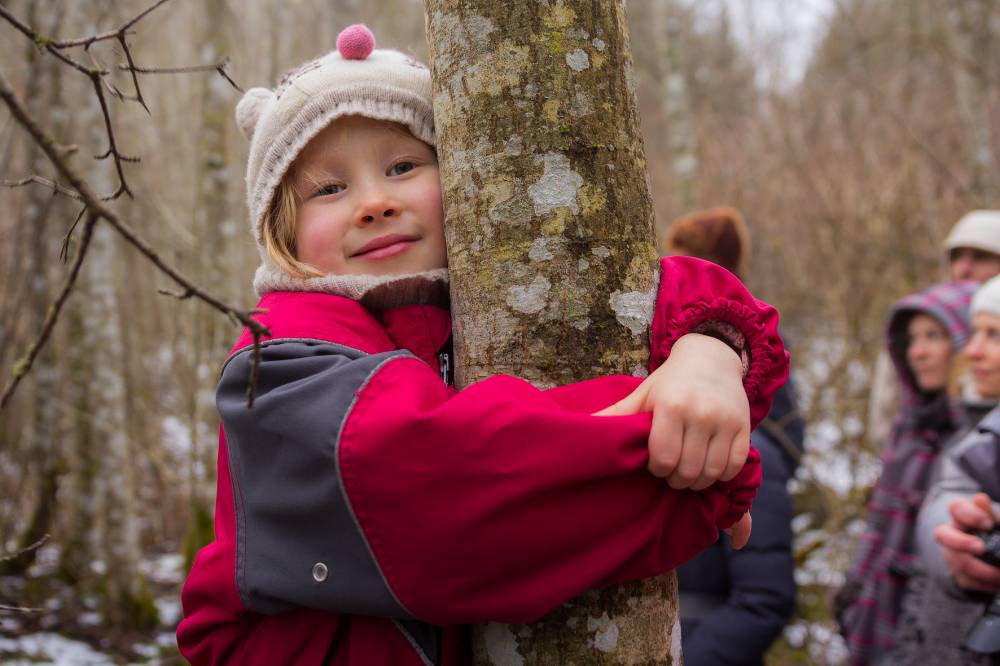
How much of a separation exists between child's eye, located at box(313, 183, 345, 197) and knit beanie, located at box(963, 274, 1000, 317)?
2.48 meters

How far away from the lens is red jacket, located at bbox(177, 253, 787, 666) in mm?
1031

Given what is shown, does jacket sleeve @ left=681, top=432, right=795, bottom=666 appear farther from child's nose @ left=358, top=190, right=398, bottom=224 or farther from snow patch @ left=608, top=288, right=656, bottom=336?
child's nose @ left=358, top=190, right=398, bottom=224

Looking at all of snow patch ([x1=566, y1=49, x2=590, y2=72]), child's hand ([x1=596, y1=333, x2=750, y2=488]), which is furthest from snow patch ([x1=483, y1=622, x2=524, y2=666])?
snow patch ([x1=566, y1=49, x2=590, y2=72])

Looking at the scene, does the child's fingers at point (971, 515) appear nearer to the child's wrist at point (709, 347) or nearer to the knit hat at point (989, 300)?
the knit hat at point (989, 300)

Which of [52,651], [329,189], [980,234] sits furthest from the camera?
[52,651]

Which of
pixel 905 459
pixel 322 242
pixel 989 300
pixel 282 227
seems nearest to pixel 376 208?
pixel 322 242

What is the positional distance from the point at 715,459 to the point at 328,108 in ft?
2.85

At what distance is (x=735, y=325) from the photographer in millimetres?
1234

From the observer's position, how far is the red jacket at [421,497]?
40.6 inches

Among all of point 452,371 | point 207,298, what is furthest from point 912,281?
point 207,298

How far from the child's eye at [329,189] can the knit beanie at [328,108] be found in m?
0.07

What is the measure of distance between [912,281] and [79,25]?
21.7 feet

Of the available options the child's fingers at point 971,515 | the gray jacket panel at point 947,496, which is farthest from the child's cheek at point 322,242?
the gray jacket panel at point 947,496

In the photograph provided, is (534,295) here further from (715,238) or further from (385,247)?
(715,238)
